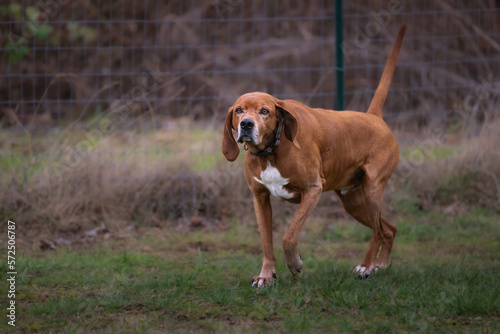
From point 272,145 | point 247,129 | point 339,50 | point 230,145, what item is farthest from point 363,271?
point 339,50

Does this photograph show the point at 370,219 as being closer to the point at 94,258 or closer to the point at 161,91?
the point at 94,258

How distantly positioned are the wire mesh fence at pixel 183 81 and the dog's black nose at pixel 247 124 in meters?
2.81

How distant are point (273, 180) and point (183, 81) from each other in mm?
7281

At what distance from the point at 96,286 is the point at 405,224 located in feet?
10.4

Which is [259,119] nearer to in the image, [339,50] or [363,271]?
[363,271]

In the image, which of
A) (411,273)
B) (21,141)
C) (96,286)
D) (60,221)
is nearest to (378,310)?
(411,273)

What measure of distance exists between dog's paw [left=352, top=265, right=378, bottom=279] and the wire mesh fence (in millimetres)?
2325

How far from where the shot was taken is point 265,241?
457 cm

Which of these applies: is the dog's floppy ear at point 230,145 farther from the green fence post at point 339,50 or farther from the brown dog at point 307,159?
the green fence post at point 339,50

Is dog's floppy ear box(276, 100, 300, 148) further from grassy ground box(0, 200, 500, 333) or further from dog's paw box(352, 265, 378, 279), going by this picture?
dog's paw box(352, 265, 378, 279)

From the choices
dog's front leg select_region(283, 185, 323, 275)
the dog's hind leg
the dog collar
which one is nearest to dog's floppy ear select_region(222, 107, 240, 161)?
the dog collar

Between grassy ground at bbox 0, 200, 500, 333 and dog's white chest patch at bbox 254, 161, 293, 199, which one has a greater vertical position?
dog's white chest patch at bbox 254, 161, 293, 199

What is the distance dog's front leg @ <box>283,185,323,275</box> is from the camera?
432cm

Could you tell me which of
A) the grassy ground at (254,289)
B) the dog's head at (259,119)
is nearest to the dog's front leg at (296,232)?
the grassy ground at (254,289)
